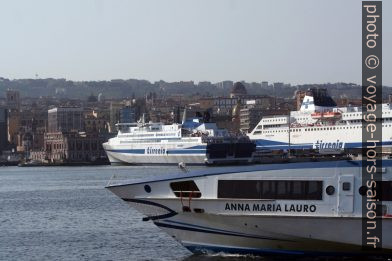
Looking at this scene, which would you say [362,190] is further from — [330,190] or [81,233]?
[81,233]

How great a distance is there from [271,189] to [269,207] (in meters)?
0.37

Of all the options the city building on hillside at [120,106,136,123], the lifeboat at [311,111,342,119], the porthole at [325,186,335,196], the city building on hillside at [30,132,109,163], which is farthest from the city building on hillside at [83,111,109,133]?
the porthole at [325,186,335,196]

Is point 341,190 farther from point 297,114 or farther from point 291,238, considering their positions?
point 297,114

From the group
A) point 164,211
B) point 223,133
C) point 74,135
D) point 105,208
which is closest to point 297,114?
point 223,133

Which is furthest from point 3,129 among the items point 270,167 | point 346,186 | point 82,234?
point 346,186

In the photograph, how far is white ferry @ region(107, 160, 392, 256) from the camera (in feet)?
71.3

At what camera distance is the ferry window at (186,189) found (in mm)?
22906

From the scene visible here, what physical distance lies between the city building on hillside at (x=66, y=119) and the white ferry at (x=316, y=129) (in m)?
74.4

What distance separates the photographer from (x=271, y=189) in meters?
22.3

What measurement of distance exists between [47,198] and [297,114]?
238ft

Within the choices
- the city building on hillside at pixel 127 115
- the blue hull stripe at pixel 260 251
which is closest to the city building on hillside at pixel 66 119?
the city building on hillside at pixel 127 115

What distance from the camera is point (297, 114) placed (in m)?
119

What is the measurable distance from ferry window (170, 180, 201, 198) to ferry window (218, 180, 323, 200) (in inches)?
21.6

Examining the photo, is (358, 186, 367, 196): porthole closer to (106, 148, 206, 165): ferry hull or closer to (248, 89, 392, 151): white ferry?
(248, 89, 392, 151): white ferry
